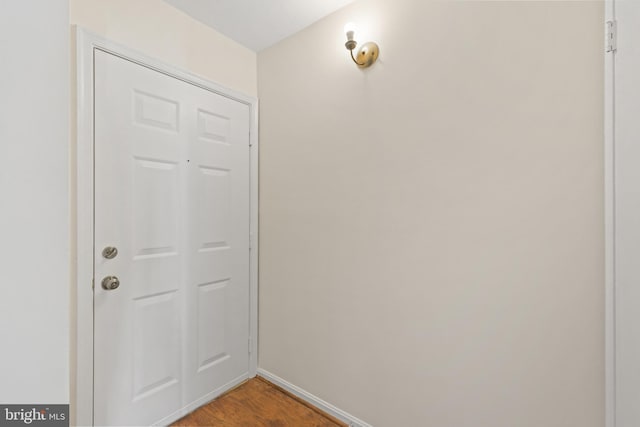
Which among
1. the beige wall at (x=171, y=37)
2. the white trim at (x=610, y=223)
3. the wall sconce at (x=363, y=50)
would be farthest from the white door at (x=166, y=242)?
the white trim at (x=610, y=223)

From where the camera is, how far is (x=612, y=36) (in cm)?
99

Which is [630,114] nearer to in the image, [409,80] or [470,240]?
[470,240]

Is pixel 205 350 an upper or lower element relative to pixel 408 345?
lower

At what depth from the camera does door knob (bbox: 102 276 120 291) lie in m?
1.47

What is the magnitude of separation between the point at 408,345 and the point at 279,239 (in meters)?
1.09

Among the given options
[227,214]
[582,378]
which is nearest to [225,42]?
[227,214]

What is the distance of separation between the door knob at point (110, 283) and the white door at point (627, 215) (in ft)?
7.06

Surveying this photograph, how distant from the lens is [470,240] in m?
1.30

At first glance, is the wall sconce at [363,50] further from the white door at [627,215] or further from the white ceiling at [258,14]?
the white door at [627,215]

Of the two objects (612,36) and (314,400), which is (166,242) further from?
(612,36)

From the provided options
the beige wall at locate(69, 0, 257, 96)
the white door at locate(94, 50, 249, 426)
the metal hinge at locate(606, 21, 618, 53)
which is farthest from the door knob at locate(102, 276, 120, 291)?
the metal hinge at locate(606, 21, 618, 53)
